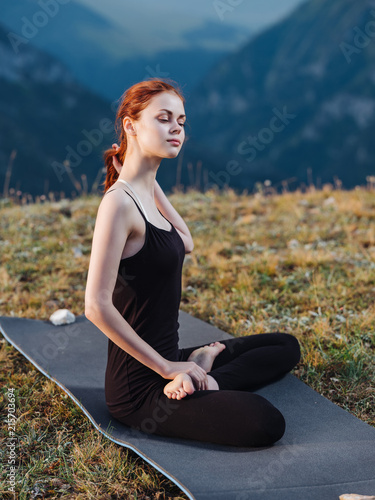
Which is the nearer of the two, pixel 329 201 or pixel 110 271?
pixel 110 271

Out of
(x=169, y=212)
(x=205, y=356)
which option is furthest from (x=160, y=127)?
(x=205, y=356)

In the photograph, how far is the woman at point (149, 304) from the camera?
225cm

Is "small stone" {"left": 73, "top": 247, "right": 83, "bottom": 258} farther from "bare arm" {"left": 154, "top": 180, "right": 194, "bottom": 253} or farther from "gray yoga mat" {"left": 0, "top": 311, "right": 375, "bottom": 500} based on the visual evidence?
"bare arm" {"left": 154, "top": 180, "right": 194, "bottom": 253}

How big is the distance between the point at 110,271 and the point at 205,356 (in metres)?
0.98

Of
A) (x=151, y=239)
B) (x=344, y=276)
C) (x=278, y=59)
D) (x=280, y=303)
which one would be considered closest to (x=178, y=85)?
(x=151, y=239)

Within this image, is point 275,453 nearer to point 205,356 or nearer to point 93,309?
point 205,356

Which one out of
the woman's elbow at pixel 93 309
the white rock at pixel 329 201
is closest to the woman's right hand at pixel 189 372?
the woman's elbow at pixel 93 309

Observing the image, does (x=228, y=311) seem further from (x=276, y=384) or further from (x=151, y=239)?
(x=151, y=239)

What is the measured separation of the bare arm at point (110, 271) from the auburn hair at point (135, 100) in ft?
1.36

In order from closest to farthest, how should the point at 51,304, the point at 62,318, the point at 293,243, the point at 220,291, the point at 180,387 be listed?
the point at 180,387 → the point at 62,318 → the point at 51,304 → the point at 220,291 → the point at 293,243

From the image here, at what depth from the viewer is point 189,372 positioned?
2.42 meters

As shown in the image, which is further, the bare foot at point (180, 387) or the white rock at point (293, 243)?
the white rock at point (293, 243)

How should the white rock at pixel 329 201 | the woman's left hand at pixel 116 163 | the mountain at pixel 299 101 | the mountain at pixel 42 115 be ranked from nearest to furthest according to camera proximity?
the woman's left hand at pixel 116 163 < the white rock at pixel 329 201 < the mountain at pixel 42 115 < the mountain at pixel 299 101

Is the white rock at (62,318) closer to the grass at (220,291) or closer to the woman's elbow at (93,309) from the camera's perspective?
the grass at (220,291)
